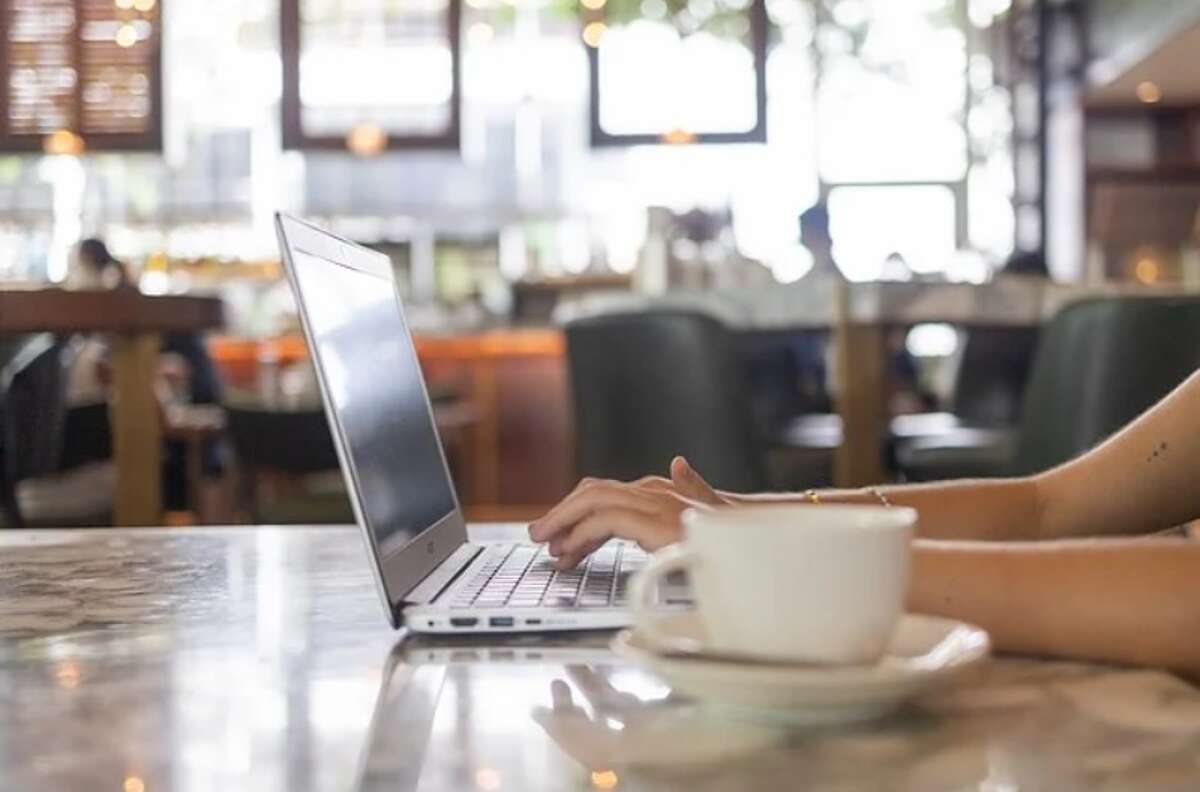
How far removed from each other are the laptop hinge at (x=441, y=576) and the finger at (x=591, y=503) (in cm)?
6

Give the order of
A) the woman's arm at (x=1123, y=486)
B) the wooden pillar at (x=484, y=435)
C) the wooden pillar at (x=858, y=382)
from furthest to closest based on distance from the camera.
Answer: the wooden pillar at (x=484, y=435) → the wooden pillar at (x=858, y=382) → the woman's arm at (x=1123, y=486)

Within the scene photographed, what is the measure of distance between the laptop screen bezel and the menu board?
4561mm

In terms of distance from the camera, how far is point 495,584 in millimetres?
914

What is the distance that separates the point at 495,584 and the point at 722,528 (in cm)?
37

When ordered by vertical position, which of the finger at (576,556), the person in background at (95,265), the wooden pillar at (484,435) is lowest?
the wooden pillar at (484,435)

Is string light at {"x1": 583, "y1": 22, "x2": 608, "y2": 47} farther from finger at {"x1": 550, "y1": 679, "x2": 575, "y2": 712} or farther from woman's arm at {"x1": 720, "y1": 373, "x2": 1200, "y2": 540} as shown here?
finger at {"x1": 550, "y1": 679, "x2": 575, "y2": 712}

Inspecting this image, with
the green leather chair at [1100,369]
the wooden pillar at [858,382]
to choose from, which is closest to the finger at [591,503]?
the green leather chair at [1100,369]

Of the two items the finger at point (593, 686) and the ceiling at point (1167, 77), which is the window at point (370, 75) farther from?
the finger at point (593, 686)

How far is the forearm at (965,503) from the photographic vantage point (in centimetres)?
108

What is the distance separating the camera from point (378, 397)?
96 centimetres

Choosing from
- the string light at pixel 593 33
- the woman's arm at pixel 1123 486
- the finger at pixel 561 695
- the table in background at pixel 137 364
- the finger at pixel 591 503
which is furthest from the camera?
the string light at pixel 593 33

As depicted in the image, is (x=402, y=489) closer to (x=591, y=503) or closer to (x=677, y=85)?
(x=591, y=503)

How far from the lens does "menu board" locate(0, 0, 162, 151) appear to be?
5.42m

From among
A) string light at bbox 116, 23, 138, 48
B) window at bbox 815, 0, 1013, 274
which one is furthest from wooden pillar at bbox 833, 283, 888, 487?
window at bbox 815, 0, 1013, 274
